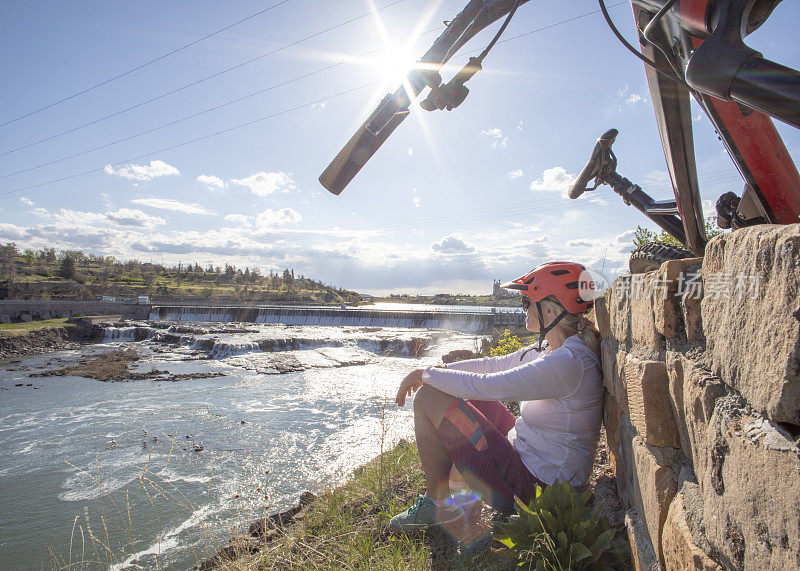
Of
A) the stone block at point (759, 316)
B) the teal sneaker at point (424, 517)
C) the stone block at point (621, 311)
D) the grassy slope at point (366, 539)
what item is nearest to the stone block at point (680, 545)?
the stone block at point (759, 316)

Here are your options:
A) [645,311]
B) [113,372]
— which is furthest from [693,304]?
[113,372]

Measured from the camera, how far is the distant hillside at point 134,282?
51.2m

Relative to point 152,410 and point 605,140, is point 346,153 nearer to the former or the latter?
point 605,140

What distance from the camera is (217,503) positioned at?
5387 mm

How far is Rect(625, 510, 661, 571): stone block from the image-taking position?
1.37m

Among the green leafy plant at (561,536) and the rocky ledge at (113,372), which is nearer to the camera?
the green leafy plant at (561,536)

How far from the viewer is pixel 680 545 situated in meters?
1.07

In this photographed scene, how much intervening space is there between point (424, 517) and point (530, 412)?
1003mm

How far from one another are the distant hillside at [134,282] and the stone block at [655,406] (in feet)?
182

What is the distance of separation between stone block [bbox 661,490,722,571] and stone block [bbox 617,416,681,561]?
0.04 meters

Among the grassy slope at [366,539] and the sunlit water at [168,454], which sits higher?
the grassy slope at [366,539]

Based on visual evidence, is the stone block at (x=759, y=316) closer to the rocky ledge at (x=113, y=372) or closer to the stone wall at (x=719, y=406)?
the stone wall at (x=719, y=406)

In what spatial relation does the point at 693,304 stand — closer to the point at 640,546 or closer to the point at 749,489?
the point at 749,489

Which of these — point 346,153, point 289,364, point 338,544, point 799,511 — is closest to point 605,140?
point 346,153
